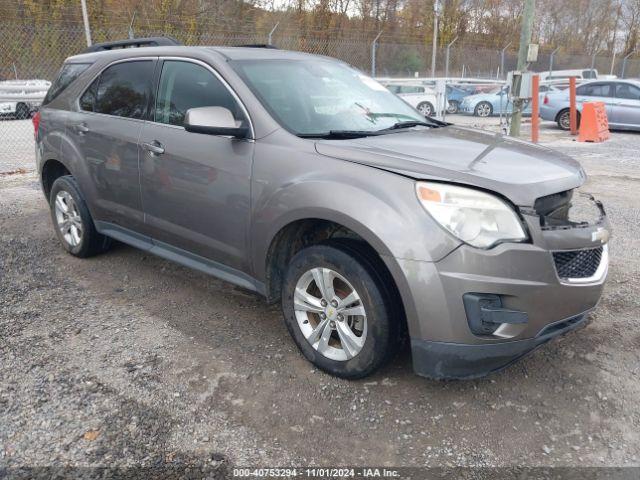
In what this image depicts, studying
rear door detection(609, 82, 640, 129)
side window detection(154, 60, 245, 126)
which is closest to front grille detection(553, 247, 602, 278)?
side window detection(154, 60, 245, 126)

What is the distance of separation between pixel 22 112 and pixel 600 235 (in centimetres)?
1629

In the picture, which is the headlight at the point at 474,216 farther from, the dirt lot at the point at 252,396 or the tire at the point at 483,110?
the tire at the point at 483,110

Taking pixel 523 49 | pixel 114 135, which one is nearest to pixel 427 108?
pixel 523 49

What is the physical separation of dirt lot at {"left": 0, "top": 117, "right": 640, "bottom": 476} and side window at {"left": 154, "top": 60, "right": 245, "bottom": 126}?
4.44 ft

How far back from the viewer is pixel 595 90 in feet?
49.3

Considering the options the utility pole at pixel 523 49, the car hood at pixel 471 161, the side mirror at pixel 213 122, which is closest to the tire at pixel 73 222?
the side mirror at pixel 213 122

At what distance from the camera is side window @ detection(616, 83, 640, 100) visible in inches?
569

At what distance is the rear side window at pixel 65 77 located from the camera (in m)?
4.71

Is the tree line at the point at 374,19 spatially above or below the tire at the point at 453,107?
above

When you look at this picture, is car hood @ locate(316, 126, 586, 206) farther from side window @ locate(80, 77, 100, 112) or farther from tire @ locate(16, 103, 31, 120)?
tire @ locate(16, 103, 31, 120)

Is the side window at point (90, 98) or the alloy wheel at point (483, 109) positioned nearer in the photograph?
the side window at point (90, 98)

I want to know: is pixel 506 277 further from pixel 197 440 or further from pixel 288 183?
pixel 197 440

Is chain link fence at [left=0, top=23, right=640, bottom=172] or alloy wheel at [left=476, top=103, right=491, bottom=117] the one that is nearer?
chain link fence at [left=0, top=23, right=640, bottom=172]

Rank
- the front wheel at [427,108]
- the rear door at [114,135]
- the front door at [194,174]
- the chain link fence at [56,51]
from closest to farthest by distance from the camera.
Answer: the front door at [194,174], the rear door at [114,135], the chain link fence at [56,51], the front wheel at [427,108]
